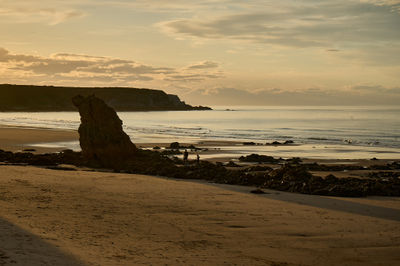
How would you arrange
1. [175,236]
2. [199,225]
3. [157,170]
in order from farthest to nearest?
1. [157,170]
2. [199,225]
3. [175,236]

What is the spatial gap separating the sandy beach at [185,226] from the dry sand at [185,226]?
2cm

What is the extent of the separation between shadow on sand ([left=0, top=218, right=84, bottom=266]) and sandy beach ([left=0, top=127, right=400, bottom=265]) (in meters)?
0.02

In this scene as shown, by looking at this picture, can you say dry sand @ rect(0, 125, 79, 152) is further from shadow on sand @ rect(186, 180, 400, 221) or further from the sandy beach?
shadow on sand @ rect(186, 180, 400, 221)

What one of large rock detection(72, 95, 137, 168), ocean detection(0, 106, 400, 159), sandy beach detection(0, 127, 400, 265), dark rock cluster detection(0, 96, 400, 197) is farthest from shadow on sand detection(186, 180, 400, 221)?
ocean detection(0, 106, 400, 159)

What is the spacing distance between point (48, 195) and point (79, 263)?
6.43 metres

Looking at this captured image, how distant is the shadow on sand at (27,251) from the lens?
25.5ft

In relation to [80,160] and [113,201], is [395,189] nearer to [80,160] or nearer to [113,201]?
[113,201]

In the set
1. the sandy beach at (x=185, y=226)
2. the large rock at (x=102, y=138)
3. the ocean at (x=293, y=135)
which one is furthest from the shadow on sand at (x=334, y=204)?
the ocean at (x=293, y=135)

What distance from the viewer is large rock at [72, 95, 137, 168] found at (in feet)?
80.4

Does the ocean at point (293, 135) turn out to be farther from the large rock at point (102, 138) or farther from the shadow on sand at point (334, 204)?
the shadow on sand at point (334, 204)

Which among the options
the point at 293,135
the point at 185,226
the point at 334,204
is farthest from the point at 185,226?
the point at 293,135

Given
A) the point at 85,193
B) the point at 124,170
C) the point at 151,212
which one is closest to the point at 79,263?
the point at 151,212

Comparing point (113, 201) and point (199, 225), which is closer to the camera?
point (199, 225)

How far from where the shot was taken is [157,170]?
2172cm
